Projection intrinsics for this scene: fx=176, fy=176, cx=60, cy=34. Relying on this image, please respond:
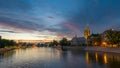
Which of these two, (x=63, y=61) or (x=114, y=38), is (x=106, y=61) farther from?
(x=114, y=38)

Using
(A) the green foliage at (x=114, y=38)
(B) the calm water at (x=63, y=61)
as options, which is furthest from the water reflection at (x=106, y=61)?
(A) the green foliage at (x=114, y=38)

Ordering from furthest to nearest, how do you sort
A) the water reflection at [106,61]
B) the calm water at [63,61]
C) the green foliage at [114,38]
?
1. the green foliage at [114,38]
2. the calm water at [63,61]
3. the water reflection at [106,61]

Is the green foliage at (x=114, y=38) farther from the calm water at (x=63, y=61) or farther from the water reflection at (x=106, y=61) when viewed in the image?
the water reflection at (x=106, y=61)

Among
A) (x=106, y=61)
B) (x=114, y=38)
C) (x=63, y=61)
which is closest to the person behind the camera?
(x=106, y=61)

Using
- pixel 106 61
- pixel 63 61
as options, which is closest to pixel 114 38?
pixel 106 61

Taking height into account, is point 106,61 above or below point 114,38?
below

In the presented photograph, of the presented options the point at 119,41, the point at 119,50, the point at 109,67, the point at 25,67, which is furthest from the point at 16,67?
the point at 119,41

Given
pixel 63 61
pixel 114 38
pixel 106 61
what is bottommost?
pixel 63 61

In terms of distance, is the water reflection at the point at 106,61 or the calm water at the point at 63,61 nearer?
the water reflection at the point at 106,61

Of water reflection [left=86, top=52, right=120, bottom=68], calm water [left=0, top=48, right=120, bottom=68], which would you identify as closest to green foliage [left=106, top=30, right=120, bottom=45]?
calm water [left=0, top=48, right=120, bottom=68]

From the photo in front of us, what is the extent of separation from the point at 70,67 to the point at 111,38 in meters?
72.0

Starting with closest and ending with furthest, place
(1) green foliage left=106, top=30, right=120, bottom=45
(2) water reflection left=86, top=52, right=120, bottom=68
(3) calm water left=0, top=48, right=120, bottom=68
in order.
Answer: (2) water reflection left=86, top=52, right=120, bottom=68, (3) calm water left=0, top=48, right=120, bottom=68, (1) green foliage left=106, top=30, right=120, bottom=45

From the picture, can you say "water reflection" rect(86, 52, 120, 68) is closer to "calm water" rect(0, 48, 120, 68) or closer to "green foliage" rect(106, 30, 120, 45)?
"calm water" rect(0, 48, 120, 68)

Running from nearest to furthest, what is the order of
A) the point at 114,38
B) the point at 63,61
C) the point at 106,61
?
the point at 106,61, the point at 63,61, the point at 114,38
